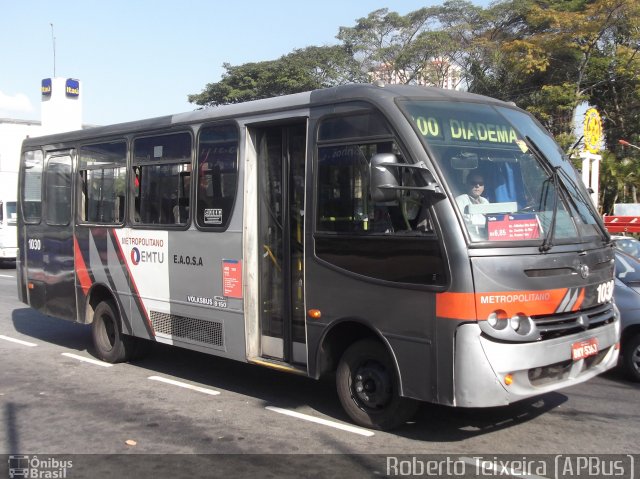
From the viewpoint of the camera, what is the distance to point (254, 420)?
634cm

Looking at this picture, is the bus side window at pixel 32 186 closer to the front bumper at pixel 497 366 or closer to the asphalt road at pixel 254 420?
the asphalt road at pixel 254 420

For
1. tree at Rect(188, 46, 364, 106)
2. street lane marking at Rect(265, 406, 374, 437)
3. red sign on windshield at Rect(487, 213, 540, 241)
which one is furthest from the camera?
tree at Rect(188, 46, 364, 106)

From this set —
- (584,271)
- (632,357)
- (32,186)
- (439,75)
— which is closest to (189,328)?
(584,271)

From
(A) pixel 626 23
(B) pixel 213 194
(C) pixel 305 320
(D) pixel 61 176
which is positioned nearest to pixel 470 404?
(C) pixel 305 320

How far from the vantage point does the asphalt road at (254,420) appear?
216 inches

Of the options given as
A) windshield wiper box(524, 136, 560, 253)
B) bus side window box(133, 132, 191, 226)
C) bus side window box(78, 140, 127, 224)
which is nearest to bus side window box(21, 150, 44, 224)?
bus side window box(78, 140, 127, 224)

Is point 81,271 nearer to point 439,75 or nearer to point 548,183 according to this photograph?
point 548,183

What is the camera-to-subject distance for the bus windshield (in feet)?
17.2

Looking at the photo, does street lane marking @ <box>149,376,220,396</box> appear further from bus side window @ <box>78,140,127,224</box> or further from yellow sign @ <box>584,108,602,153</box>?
yellow sign @ <box>584,108,602,153</box>

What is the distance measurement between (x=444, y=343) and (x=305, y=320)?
1579 mm

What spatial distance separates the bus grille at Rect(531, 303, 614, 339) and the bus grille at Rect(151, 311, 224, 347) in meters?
3.37

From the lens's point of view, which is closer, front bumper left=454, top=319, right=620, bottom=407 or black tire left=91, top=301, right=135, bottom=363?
front bumper left=454, top=319, right=620, bottom=407

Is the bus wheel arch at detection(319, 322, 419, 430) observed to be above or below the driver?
below

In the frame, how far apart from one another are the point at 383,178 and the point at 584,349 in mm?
2179
